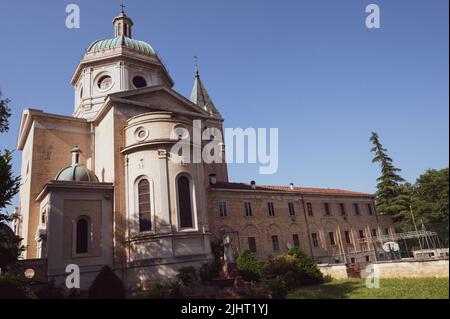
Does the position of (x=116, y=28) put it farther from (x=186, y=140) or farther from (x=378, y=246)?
(x=378, y=246)

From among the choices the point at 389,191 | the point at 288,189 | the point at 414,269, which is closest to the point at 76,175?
the point at 414,269

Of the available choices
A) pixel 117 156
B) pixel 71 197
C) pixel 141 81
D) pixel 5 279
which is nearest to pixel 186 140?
pixel 117 156

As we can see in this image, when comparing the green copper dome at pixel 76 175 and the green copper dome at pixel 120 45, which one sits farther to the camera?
the green copper dome at pixel 120 45

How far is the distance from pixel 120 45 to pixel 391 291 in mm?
28177

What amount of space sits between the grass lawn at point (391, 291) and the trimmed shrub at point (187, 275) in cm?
557

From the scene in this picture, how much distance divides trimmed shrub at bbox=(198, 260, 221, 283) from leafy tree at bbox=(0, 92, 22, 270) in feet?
31.5

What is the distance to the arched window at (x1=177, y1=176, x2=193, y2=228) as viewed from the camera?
2180 cm

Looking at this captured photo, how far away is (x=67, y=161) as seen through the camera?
25.1 metres

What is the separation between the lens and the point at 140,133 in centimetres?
2295

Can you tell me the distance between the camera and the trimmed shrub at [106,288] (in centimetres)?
1484

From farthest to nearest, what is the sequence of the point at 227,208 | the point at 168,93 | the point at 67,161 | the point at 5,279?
Result: the point at 227,208, the point at 168,93, the point at 67,161, the point at 5,279

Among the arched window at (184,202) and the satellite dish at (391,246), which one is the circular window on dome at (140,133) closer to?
the arched window at (184,202)

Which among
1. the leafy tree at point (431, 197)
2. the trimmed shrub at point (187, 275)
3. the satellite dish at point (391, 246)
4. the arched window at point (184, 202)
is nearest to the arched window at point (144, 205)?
the arched window at point (184, 202)

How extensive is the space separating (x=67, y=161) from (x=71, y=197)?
5.47 meters
